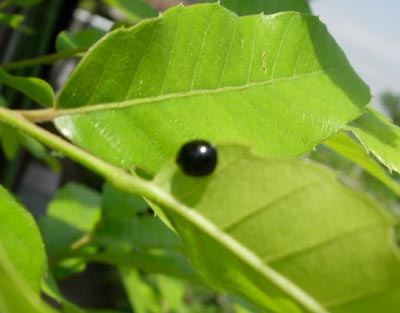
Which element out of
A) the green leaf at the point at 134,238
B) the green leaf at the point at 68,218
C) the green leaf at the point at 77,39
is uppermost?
the green leaf at the point at 77,39

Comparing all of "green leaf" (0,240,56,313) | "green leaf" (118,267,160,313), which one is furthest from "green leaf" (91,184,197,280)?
"green leaf" (0,240,56,313)

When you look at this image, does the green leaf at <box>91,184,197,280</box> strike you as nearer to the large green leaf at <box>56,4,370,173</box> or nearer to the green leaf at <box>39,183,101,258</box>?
the green leaf at <box>39,183,101,258</box>

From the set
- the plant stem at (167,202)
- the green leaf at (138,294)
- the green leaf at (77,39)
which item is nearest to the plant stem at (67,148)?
the plant stem at (167,202)

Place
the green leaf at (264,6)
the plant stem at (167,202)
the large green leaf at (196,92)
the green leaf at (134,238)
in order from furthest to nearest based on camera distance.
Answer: the green leaf at (134,238) < the green leaf at (264,6) < the large green leaf at (196,92) < the plant stem at (167,202)

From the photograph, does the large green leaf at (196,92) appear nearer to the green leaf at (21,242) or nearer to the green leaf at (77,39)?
the green leaf at (21,242)

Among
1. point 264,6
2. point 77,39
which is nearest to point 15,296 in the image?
point 264,6

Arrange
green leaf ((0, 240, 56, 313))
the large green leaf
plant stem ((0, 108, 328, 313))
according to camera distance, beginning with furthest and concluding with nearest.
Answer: the large green leaf, plant stem ((0, 108, 328, 313)), green leaf ((0, 240, 56, 313))
